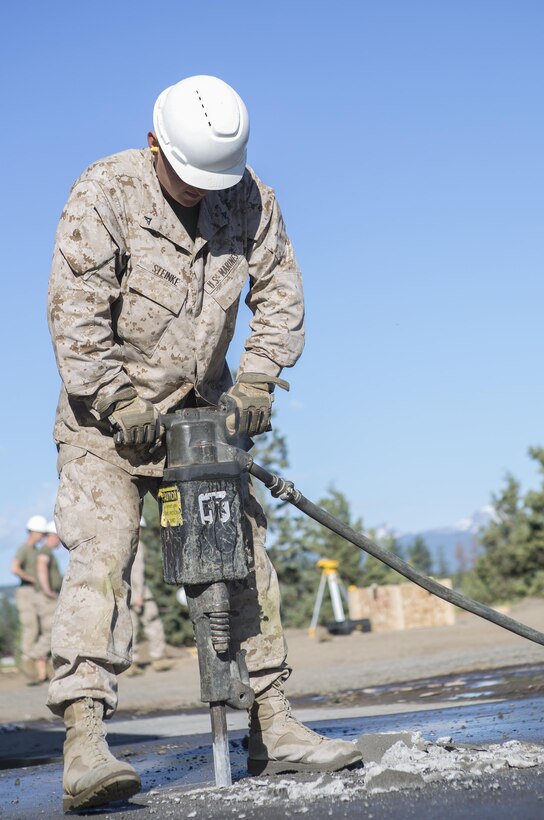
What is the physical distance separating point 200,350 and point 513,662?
649cm

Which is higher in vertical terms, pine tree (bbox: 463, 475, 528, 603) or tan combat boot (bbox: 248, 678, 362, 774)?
pine tree (bbox: 463, 475, 528, 603)

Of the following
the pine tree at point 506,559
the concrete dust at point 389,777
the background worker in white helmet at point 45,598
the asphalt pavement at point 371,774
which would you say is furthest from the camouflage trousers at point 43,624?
the concrete dust at point 389,777

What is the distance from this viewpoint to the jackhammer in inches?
155

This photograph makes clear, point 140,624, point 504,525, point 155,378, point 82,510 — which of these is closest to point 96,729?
point 82,510

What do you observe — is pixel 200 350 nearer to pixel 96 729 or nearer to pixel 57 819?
pixel 96 729

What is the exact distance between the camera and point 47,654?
1543 cm

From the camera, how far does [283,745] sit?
4301 millimetres

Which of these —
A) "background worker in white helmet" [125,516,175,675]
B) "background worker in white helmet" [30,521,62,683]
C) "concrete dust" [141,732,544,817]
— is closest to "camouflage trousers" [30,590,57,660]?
"background worker in white helmet" [30,521,62,683]

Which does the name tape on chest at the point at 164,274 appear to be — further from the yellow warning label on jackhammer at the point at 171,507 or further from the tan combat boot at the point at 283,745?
the tan combat boot at the point at 283,745

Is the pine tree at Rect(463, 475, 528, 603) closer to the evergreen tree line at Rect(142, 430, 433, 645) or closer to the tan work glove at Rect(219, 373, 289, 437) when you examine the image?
the evergreen tree line at Rect(142, 430, 433, 645)

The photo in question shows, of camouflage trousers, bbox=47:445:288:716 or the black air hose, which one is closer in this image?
camouflage trousers, bbox=47:445:288:716

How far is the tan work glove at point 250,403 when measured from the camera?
4.20 m

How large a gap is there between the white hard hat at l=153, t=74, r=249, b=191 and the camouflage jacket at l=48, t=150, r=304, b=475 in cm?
19

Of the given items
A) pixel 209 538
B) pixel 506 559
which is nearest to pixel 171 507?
pixel 209 538
